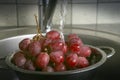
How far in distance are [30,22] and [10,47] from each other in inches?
11.2

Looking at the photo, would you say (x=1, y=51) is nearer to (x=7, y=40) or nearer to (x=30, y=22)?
(x=7, y=40)

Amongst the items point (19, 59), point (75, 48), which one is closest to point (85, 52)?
point (75, 48)

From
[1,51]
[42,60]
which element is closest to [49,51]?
[42,60]

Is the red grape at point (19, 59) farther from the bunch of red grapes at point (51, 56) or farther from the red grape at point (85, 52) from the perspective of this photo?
the red grape at point (85, 52)

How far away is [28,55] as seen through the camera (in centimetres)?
50

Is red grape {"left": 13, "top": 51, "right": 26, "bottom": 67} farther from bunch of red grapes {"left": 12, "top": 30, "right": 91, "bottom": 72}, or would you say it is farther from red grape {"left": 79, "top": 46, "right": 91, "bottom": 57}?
red grape {"left": 79, "top": 46, "right": 91, "bottom": 57}

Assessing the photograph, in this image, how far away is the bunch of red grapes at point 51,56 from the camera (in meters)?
0.47

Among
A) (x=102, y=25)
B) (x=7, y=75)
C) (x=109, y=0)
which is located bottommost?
(x=7, y=75)

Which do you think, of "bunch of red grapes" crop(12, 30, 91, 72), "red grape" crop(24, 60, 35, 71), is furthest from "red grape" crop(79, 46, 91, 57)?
"red grape" crop(24, 60, 35, 71)

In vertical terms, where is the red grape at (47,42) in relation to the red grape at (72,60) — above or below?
above

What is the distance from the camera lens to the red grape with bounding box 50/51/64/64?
463 millimetres

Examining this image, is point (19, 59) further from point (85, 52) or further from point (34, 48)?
point (85, 52)

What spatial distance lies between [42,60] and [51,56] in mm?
21

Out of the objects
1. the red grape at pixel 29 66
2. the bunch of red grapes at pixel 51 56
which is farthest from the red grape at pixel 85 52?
the red grape at pixel 29 66
